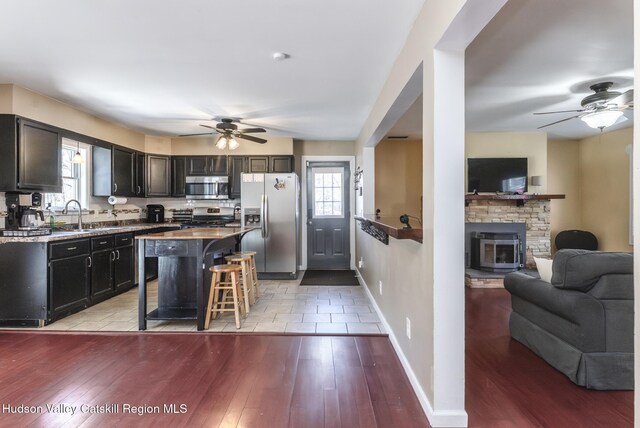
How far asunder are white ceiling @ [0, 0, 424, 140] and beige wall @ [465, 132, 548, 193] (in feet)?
7.95

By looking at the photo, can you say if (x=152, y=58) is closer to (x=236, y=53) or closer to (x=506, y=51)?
(x=236, y=53)

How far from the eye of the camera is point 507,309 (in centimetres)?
380

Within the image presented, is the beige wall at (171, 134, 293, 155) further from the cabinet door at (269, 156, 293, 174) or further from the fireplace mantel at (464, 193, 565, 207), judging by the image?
the fireplace mantel at (464, 193, 565, 207)

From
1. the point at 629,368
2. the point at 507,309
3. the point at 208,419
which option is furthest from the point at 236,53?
the point at 507,309

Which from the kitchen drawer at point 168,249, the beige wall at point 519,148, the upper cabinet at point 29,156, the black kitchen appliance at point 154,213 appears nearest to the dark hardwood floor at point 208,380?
the kitchen drawer at point 168,249

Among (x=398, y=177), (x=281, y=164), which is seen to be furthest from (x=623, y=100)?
(x=281, y=164)

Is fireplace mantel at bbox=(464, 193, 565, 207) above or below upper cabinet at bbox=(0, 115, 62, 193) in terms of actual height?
below

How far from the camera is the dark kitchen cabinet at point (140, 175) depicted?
534 cm

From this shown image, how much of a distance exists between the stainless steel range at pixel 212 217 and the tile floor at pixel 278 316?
4.93ft

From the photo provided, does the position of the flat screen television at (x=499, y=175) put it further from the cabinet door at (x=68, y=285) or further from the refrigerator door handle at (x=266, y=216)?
the cabinet door at (x=68, y=285)

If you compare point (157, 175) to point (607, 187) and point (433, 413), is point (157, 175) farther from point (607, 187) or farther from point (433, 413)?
point (607, 187)

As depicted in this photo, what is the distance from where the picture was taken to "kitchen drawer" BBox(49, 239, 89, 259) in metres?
3.27

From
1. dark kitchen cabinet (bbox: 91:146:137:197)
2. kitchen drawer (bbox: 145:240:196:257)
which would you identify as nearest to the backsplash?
dark kitchen cabinet (bbox: 91:146:137:197)

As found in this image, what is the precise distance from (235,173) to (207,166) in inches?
20.1
